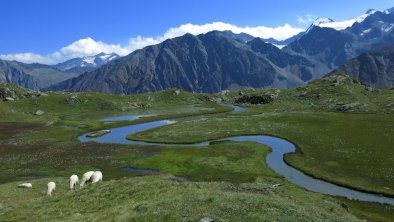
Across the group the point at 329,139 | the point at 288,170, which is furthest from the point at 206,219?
the point at 329,139

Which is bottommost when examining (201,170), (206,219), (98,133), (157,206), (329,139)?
(201,170)

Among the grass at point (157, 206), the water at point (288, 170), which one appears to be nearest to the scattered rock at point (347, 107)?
the water at point (288, 170)

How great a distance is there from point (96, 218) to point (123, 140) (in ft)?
289

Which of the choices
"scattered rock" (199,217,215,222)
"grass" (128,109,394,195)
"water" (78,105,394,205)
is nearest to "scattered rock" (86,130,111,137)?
"water" (78,105,394,205)

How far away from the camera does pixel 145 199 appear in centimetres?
3944

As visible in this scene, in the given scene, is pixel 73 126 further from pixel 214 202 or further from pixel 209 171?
pixel 214 202

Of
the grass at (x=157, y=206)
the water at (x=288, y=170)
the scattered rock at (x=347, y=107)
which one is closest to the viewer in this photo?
the grass at (x=157, y=206)

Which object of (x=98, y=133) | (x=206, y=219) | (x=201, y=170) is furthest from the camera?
(x=98, y=133)

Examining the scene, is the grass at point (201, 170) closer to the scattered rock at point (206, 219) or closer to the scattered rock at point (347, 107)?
the scattered rock at point (206, 219)

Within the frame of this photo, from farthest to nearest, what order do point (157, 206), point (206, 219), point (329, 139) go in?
point (329, 139)
point (157, 206)
point (206, 219)

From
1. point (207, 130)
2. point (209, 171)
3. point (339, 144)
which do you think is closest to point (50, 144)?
point (207, 130)

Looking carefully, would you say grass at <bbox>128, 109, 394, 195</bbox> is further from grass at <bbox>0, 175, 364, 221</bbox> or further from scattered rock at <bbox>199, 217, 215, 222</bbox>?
scattered rock at <bbox>199, 217, 215, 222</bbox>

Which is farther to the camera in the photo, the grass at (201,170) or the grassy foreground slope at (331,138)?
the grassy foreground slope at (331,138)

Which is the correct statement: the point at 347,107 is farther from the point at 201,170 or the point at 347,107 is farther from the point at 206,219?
the point at 206,219
